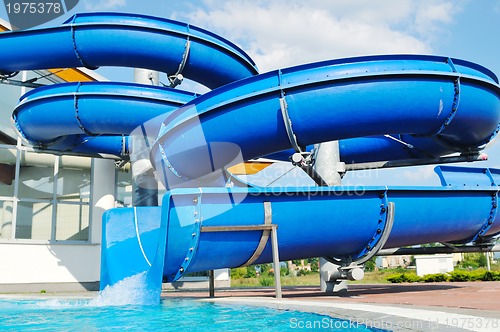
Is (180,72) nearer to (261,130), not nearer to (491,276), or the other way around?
(261,130)

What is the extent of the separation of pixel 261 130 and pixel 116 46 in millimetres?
4028

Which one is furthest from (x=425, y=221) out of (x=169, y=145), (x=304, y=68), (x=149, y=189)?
(x=149, y=189)

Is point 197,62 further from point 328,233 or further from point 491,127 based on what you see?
point 491,127

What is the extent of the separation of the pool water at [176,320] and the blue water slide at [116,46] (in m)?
5.21

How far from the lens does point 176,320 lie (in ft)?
16.0

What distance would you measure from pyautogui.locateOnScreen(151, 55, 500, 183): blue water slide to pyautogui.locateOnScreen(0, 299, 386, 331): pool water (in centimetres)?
253

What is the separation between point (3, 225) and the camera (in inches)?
536

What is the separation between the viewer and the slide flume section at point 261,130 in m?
6.71

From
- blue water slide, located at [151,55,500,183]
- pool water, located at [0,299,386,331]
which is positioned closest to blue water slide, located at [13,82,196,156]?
blue water slide, located at [151,55,500,183]

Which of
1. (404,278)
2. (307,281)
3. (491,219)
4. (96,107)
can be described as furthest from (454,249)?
(307,281)

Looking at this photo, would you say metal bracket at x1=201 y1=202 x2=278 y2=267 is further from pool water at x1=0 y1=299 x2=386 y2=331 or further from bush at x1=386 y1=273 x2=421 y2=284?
bush at x1=386 y1=273 x2=421 y2=284

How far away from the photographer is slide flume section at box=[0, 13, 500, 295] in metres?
6.71

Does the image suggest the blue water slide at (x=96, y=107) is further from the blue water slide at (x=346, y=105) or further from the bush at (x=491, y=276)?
the bush at (x=491, y=276)

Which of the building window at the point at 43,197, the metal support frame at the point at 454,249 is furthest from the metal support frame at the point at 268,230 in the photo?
the building window at the point at 43,197
